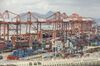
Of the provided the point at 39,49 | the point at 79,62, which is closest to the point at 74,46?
the point at 39,49

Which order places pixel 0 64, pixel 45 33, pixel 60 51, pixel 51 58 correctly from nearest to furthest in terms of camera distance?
pixel 0 64 → pixel 51 58 → pixel 60 51 → pixel 45 33

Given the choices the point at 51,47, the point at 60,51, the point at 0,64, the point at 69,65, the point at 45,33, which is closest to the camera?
the point at 0,64

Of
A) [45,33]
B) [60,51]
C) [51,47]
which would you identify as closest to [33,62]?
[60,51]

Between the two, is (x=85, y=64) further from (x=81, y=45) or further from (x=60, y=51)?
(x=81, y=45)

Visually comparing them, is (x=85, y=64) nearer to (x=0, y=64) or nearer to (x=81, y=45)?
(x=0, y=64)

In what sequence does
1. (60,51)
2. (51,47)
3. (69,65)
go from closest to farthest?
(69,65) < (60,51) < (51,47)

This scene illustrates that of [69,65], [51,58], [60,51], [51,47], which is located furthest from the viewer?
[51,47]

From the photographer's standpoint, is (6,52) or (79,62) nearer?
(79,62)

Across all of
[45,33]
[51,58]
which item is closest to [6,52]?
[51,58]

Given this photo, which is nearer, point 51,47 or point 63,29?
point 51,47
